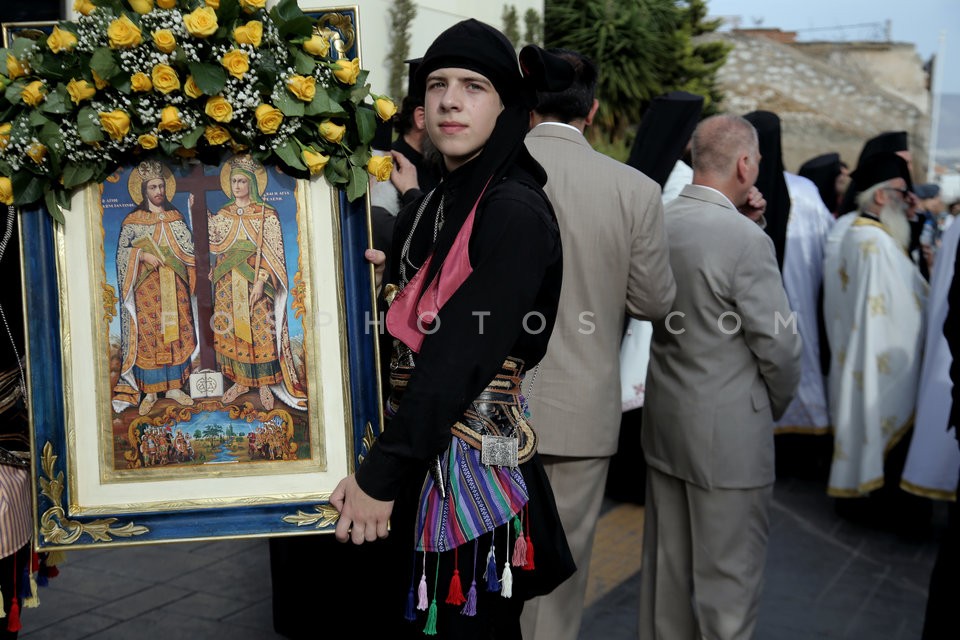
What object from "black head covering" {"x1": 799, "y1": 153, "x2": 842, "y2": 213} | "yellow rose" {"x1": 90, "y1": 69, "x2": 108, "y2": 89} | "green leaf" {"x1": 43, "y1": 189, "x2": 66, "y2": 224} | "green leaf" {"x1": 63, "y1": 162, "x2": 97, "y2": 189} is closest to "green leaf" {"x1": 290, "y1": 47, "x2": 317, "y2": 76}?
"yellow rose" {"x1": 90, "y1": 69, "x2": 108, "y2": 89}

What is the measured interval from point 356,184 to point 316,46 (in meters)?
0.34

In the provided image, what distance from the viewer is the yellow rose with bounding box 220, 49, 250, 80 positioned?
2.10 meters

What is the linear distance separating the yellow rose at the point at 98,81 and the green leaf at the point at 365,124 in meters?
0.59

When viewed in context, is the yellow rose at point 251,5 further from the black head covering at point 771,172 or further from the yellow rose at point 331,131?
the black head covering at point 771,172

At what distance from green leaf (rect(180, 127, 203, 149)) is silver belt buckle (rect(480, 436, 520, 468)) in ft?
3.18

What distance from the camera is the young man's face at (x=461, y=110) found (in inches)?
87.2

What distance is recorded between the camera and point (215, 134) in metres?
2.20

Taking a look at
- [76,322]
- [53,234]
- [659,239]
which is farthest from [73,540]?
[659,239]

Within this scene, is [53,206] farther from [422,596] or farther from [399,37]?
[399,37]

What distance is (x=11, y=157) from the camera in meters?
2.16

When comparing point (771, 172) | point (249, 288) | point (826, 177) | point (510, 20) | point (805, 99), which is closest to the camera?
point (249, 288)

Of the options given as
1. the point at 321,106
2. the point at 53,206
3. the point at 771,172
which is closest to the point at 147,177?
the point at 53,206

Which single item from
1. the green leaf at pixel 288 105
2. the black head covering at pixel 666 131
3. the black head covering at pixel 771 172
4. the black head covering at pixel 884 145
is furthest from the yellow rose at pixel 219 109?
the black head covering at pixel 884 145

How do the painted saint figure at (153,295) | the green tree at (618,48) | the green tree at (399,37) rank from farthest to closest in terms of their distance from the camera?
the green tree at (618,48) → the green tree at (399,37) → the painted saint figure at (153,295)
